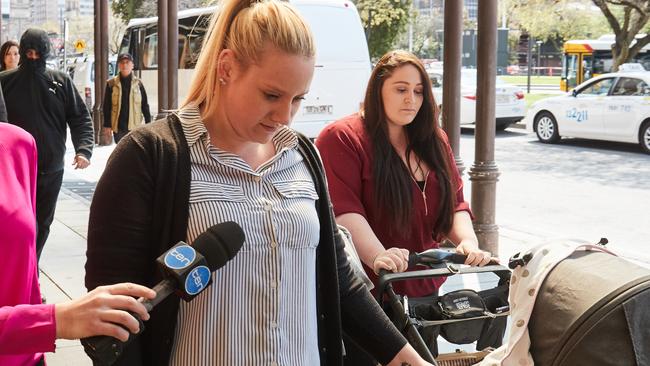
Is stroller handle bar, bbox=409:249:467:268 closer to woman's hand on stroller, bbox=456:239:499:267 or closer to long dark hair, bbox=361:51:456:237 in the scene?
woman's hand on stroller, bbox=456:239:499:267

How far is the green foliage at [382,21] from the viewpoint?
36219 millimetres

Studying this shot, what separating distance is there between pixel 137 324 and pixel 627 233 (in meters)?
9.37

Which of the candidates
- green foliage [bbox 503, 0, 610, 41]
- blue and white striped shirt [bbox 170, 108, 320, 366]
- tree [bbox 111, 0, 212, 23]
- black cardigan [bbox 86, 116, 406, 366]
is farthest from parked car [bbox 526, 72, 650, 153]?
tree [bbox 111, 0, 212, 23]

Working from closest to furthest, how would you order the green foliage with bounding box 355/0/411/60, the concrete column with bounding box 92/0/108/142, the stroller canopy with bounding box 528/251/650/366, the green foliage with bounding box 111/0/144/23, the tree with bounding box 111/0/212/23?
the stroller canopy with bounding box 528/251/650/366 < the concrete column with bounding box 92/0/108/142 < the green foliage with bounding box 355/0/411/60 < the green foliage with bounding box 111/0/144/23 < the tree with bounding box 111/0/212/23

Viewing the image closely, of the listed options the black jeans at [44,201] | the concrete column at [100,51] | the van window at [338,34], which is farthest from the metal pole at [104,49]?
the black jeans at [44,201]

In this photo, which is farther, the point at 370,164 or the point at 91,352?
the point at 370,164

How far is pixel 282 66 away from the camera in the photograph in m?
2.14

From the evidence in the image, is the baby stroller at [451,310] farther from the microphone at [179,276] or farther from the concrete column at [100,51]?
the concrete column at [100,51]

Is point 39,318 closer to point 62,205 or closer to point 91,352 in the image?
point 91,352

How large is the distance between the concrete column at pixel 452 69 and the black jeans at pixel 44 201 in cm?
327

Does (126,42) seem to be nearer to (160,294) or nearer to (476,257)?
(476,257)

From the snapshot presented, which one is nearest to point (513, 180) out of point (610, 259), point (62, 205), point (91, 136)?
point (62, 205)

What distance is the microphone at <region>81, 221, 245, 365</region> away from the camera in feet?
5.56

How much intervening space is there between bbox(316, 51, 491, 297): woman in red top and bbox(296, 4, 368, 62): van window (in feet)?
40.3
